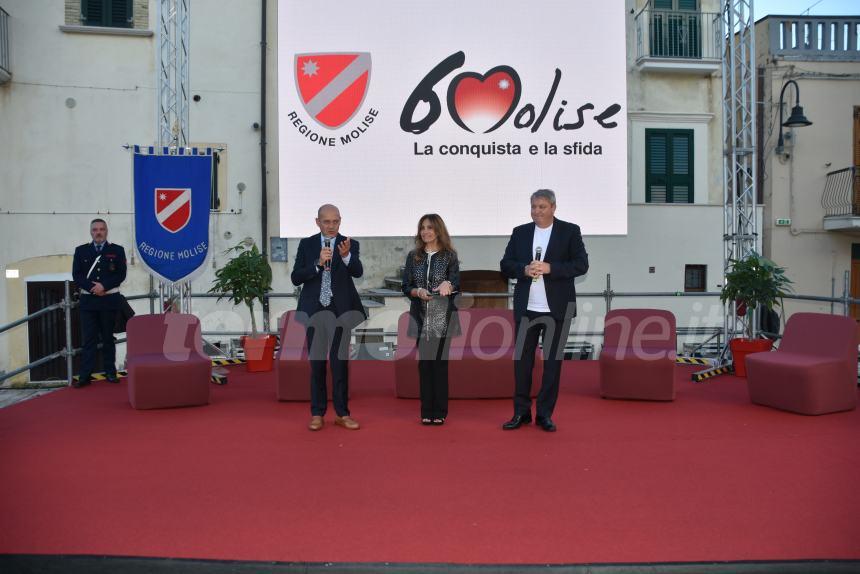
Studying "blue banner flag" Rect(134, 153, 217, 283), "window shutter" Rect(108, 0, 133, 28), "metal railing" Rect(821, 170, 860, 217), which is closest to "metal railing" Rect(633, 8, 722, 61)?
"metal railing" Rect(821, 170, 860, 217)

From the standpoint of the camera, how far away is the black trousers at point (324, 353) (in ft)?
16.7

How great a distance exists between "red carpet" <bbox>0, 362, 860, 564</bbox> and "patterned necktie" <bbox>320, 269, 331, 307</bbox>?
88cm

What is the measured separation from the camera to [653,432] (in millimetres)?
5066

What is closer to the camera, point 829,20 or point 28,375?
point 28,375

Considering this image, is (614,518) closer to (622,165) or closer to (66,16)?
(622,165)

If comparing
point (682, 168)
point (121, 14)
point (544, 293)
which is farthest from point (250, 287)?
point (682, 168)

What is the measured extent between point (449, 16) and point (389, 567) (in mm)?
7443

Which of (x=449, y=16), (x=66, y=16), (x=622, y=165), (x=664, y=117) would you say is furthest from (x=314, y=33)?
(x=664, y=117)

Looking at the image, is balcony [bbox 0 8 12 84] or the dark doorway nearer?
balcony [bbox 0 8 12 84]

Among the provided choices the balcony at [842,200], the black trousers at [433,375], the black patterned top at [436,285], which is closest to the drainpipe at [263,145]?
the black patterned top at [436,285]

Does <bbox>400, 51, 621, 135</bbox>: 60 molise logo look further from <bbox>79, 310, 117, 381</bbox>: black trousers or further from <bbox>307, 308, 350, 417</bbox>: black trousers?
<bbox>307, 308, 350, 417</bbox>: black trousers

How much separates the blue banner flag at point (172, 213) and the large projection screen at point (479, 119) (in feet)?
4.92

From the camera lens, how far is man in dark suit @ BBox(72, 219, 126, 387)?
7039 millimetres

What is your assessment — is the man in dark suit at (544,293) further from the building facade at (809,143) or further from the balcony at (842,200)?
the balcony at (842,200)
